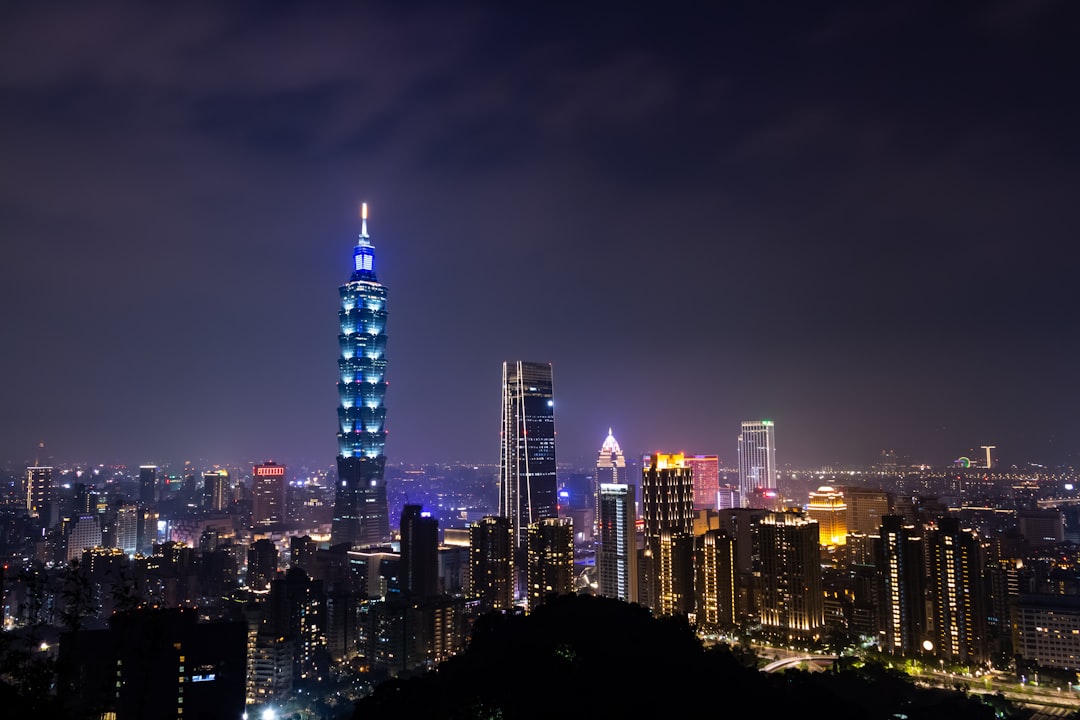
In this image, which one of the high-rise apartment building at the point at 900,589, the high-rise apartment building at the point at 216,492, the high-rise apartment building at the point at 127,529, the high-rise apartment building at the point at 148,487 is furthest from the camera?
the high-rise apartment building at the point at 216,492

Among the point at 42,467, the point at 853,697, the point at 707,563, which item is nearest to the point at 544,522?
the point at 707,563

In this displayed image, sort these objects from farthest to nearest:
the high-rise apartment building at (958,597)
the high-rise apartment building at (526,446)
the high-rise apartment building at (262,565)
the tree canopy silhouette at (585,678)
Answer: the high-rise apartment building at (526,446) → the high-rise apartment building at (262,565) → the high-rise apartment building at (958,597) → the tree canopy silhouette at (585,678)

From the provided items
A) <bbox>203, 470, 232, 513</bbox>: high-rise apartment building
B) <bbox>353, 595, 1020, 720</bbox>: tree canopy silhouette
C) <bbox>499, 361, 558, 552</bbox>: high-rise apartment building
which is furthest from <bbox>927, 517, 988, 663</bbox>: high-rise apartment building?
<bbox>203, 470, 232, 513</bbox>: high-rise apartment building

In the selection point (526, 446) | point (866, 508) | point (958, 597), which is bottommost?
point (958, 597)

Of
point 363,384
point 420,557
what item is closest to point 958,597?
point 420,557

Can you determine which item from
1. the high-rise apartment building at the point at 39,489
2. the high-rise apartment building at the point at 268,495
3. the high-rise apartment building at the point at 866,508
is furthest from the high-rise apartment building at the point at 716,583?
the high-rise apartment building at the point at 39,489

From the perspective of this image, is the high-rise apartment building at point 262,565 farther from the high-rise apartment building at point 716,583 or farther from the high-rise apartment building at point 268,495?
the high-rise apartment building at point 268,495

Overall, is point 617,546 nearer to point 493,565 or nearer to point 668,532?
point 668,532
